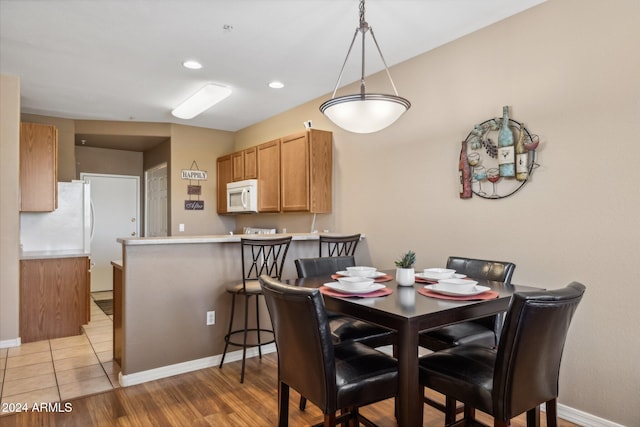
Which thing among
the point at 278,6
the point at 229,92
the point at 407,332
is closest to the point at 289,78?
the point at 229,92

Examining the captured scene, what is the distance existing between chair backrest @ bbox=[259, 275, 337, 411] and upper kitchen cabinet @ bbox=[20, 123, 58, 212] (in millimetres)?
3481

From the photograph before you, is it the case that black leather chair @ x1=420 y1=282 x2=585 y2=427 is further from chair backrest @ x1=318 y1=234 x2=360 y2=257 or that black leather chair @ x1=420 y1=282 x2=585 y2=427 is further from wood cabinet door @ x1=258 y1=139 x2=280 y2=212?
wood cabinet door @ x1=258 y1=139 x2=280 y2=212

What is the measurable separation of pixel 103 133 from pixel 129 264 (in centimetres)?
346

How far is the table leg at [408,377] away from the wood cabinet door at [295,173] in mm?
2680

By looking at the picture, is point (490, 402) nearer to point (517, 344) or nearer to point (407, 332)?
point (517, 344)

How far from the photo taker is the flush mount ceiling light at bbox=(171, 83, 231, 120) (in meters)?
4.06

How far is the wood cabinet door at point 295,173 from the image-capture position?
4.17 meters

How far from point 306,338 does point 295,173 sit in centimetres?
287

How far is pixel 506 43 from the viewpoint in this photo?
8.96 ft

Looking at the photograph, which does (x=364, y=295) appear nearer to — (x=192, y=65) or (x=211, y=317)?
(x=211, y=317)

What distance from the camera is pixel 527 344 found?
1.48m

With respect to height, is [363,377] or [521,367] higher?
[521,367]

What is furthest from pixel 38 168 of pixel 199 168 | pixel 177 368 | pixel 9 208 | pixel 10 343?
pixel 177 368

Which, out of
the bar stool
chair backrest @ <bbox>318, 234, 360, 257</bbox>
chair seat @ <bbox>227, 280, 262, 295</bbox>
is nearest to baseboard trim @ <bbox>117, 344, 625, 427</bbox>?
the bar stool
